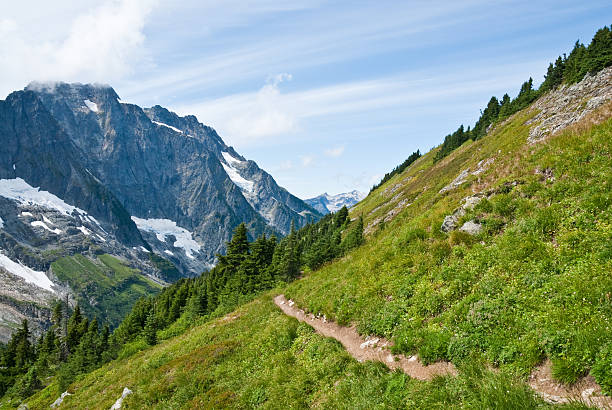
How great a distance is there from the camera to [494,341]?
8.66m

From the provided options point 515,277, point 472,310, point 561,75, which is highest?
point 561,75

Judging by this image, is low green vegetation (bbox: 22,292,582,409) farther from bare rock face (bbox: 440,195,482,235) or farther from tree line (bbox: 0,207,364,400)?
tree line (bbox: 0,207,364,400)

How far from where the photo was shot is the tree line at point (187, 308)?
46.0 meters

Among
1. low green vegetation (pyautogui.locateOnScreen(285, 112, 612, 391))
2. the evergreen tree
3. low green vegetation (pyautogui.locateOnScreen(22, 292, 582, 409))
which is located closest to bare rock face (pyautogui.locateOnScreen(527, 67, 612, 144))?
low green vegetation (pyautogui.locateOnScreen(285, 112, 612, 391))

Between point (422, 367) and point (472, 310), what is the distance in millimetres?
2459

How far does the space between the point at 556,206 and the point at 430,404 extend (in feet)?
31.7

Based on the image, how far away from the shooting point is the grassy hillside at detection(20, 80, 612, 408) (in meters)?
7.69

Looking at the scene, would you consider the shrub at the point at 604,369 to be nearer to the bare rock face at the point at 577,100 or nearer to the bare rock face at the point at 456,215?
the bare rock face at the point at 456,215

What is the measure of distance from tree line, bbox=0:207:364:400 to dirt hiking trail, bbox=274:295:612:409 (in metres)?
27.5

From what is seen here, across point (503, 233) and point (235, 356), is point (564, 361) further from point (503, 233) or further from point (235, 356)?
point (235, 356)

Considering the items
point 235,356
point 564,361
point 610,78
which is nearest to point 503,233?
point 564,361

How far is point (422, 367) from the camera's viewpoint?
31.8 feet

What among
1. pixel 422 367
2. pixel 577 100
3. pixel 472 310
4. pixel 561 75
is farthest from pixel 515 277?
pixel 561 75

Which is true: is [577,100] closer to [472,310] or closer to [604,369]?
[472,310]
